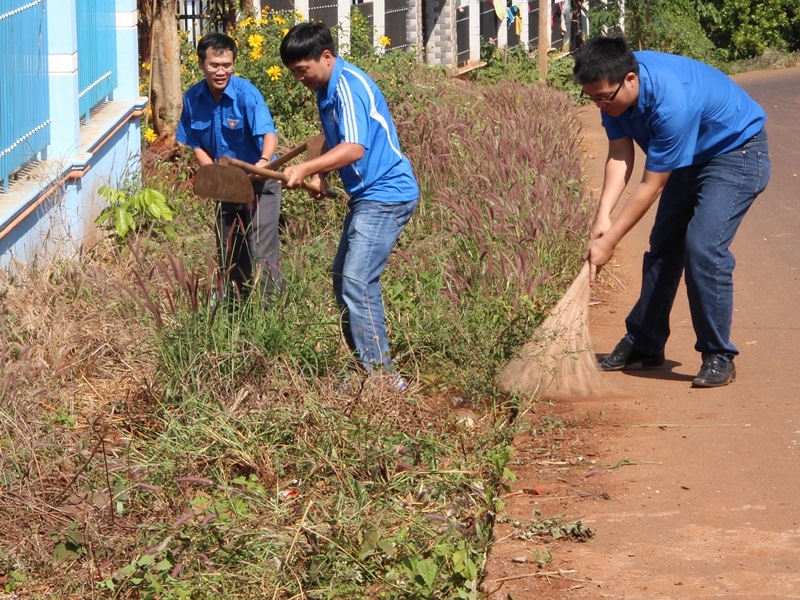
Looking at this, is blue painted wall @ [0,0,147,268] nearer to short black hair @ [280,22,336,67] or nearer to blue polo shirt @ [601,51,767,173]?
short black hair @ [280,22,336,67]

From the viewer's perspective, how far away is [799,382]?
18.2 feet

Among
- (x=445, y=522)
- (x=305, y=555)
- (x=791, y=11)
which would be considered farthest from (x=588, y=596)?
(x=791, y=11)

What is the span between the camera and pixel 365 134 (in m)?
4.88

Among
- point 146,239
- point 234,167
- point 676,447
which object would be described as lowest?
point 676,447

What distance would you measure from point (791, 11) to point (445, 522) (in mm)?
25940

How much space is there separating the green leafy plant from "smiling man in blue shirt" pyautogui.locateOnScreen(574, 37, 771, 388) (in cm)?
303

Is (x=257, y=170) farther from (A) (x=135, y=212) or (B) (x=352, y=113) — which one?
(A) (x=135, y=212)

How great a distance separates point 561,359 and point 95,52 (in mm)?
5138

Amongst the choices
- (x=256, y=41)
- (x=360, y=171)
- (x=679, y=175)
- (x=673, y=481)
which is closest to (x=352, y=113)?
(x=360, y=171)

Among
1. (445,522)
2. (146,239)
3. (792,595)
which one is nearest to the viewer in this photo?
(792,595)

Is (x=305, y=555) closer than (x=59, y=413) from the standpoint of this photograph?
Yes

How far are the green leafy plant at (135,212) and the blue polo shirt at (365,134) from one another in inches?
97.8

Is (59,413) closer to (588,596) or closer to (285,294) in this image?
(285,294)

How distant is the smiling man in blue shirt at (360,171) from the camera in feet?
16.0
